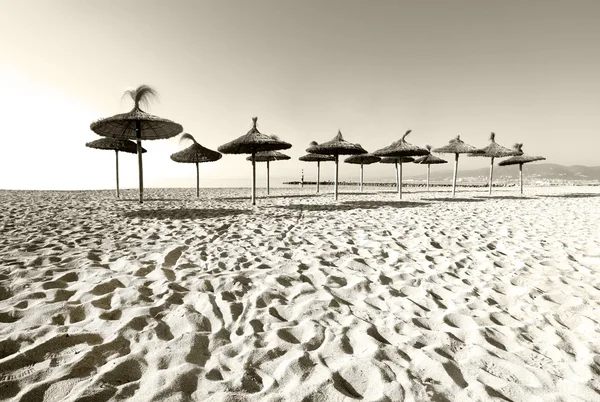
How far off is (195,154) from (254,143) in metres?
5.23

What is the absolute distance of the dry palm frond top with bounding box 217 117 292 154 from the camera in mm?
8523

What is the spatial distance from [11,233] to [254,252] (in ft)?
12.7

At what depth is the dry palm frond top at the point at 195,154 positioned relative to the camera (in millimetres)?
12164

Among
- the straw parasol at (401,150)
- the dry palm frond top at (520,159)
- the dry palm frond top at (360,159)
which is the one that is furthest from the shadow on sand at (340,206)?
the dry palm frond top at (520,159)

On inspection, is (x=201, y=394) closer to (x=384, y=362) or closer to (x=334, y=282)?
(x=384, y=362)

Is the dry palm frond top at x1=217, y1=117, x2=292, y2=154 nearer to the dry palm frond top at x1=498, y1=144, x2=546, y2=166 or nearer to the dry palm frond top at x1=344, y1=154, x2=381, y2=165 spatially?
the dry palm frond top at x1=344, y1=154, x2=381, y2=165

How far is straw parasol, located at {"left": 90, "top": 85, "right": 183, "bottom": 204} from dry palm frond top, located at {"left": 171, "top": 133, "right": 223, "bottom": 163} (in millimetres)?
2389

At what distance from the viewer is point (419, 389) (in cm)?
135

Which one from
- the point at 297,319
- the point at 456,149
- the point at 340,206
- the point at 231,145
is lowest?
the point at 297,319

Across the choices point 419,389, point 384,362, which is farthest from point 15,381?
point 419,389

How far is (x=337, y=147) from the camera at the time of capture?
33.0 ft

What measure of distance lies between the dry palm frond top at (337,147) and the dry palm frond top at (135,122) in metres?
4.91

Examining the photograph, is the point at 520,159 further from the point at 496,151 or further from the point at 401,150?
the point at 401,150

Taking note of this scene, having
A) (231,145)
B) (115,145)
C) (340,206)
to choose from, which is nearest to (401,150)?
(340,206)
